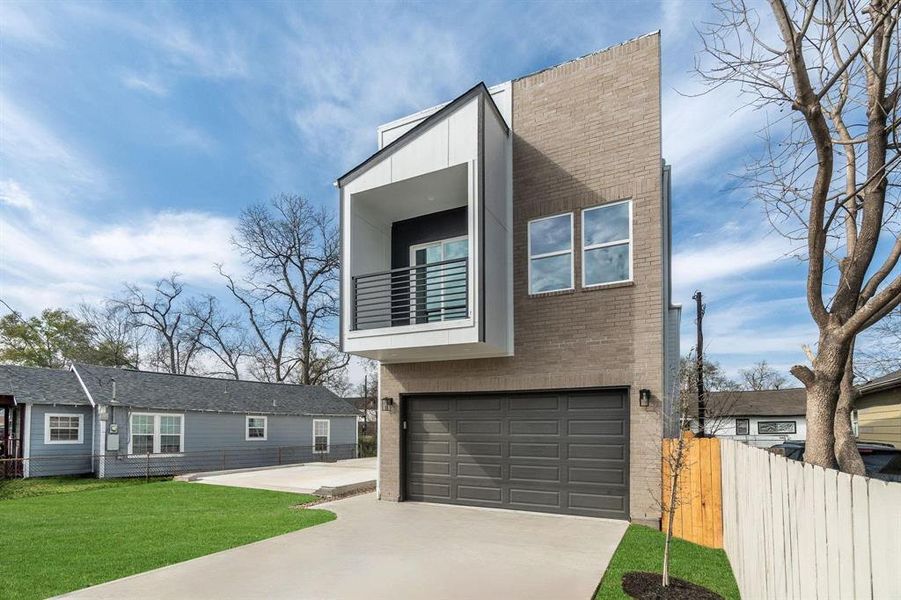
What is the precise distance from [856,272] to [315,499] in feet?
36.6

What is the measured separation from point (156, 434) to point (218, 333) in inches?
623

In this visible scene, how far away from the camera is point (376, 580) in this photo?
562 centimetres

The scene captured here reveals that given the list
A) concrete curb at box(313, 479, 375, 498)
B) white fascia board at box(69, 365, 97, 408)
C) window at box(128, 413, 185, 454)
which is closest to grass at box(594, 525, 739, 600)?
concrete curb at box(313, 479, 375, 498)

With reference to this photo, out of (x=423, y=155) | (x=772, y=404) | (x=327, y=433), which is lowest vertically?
(x=327, y=433)

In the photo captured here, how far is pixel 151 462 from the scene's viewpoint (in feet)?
60.1

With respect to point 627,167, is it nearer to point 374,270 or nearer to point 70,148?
point 374,270

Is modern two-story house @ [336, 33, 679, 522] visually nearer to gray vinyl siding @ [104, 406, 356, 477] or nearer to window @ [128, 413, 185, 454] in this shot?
gray vinyl siding @ [104, 406, 356, 477]

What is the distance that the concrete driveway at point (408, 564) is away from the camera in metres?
5.28

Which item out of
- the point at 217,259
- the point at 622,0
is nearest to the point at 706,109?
the point at 622,0

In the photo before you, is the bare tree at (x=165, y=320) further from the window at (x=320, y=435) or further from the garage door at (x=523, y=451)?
the garage door at (x=523, y=451)

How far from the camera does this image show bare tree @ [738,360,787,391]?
1848 inches

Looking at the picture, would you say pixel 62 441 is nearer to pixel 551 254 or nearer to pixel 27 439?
pixel 27 439

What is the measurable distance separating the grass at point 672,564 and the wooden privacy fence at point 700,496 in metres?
0.24

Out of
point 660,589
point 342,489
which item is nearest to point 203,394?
point 342,489
